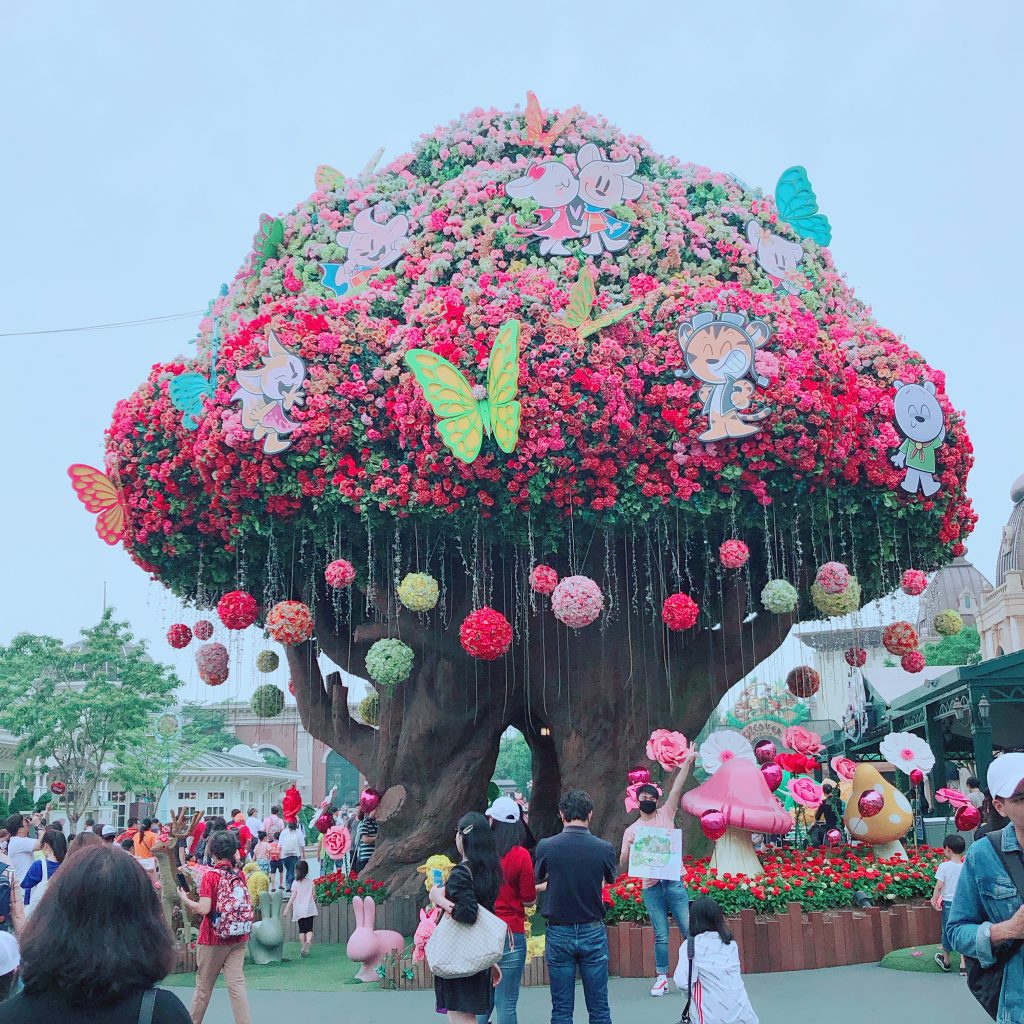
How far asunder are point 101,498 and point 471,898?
9.78 meters

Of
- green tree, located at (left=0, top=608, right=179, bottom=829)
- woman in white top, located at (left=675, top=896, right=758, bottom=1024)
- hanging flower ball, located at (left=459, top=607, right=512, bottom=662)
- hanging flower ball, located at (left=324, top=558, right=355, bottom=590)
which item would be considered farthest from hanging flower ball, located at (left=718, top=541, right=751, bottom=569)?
green tree, located at (left=0, top=608, right=179, bottom=829)

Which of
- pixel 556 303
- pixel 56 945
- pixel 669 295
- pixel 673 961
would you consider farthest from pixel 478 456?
pixel 56 945

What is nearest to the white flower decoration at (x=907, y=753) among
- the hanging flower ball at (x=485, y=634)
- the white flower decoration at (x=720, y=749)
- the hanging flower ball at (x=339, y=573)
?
the white flower decoration at (x=720, y=749)

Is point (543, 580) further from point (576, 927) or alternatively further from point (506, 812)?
point (576, 927)

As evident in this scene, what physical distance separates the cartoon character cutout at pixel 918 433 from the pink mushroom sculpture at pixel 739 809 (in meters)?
4.04

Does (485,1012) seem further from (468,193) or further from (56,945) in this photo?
(468,193)

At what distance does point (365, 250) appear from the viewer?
13.3m

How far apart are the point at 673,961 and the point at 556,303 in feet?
21.4

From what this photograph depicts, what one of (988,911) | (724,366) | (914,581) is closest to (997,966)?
(988,911)

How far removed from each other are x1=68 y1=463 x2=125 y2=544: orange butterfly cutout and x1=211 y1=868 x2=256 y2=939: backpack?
7682 millimetres

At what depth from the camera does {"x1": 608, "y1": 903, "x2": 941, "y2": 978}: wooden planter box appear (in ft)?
28.2

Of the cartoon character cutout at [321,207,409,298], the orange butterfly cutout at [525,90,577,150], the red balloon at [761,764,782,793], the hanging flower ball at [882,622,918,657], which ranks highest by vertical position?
the orange butterfly cutout at [525,90,577,150]

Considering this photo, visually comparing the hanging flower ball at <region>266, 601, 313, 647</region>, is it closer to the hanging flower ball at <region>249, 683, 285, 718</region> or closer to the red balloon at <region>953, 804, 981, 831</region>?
the hanging flower ball at <region>249, 683, 285, 718</region>

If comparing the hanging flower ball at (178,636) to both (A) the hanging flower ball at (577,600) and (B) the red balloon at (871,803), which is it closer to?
(A) the hanging flower ball at (577,600)
